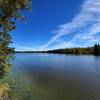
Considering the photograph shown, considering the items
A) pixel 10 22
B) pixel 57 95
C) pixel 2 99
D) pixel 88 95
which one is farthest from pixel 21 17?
pixel 88 95

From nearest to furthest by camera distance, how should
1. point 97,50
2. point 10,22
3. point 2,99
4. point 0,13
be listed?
point 2,99
point 0,13
point 10,22
point 97,50

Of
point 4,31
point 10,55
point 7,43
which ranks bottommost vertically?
point 10,55

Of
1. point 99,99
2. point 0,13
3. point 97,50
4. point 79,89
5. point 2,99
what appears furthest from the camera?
point 97,50

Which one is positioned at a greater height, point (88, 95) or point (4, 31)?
point (4, 31)

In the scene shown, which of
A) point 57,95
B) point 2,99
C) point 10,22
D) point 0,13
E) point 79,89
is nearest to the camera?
point 2,99

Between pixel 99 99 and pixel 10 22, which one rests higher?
pixel 10 22

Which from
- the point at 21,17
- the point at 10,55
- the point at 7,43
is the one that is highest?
the point at 21,17

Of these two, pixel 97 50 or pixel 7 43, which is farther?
pixel 97 50

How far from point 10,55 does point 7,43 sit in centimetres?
91

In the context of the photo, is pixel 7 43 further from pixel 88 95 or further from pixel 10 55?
pixel 88 95

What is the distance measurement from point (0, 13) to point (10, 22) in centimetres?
96

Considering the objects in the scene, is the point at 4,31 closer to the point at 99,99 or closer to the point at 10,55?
the point at 10,55

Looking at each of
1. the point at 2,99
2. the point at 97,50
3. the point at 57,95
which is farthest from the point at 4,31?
the point at 97,50

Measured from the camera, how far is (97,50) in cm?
12519
